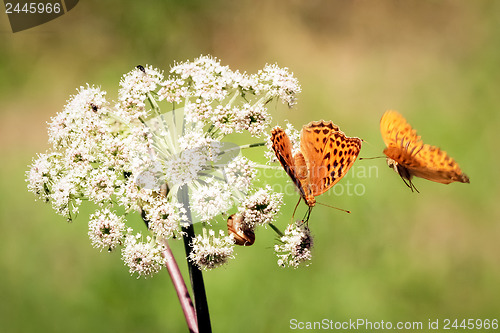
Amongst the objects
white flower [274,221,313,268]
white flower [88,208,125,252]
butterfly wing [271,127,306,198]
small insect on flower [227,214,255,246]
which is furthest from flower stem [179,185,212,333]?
butterfly wing [271,127,306,198]

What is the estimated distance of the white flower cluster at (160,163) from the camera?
3.05m

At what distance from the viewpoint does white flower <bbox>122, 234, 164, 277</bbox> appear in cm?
300

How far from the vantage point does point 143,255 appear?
3.01m

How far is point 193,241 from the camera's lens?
9.76 ft

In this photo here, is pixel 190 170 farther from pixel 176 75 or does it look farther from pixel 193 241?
pixel 176 75

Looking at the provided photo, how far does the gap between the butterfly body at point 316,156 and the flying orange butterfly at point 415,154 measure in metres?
0.30

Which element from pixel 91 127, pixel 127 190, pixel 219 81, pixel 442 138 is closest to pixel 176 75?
pixel 219 81

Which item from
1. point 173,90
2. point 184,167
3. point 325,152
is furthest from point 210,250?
point 173,90

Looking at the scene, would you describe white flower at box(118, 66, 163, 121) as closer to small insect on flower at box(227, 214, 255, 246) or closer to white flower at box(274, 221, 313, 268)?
small insect on flower at box(227, 214, 255, 246)

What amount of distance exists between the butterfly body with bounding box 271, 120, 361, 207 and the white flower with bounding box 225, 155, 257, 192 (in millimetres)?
318

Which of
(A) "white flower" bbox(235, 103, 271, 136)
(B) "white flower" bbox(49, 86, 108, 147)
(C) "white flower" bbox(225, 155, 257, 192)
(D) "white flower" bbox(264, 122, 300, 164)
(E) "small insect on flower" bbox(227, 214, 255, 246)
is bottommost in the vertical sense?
(E) "small insect on flower" bbox(227, 214, 255, 246)

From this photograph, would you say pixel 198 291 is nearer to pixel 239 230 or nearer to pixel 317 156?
pixel 239 230

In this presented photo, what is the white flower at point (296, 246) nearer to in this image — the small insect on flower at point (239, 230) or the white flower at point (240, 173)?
the small insect on flower at point (239, 230)

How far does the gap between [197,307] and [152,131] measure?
1.13 m
